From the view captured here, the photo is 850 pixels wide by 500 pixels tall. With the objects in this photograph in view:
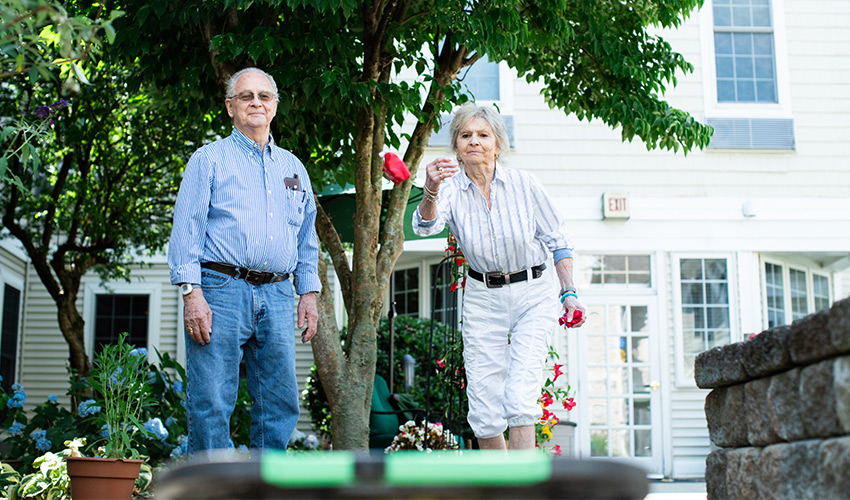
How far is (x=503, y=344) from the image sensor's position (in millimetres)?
3477

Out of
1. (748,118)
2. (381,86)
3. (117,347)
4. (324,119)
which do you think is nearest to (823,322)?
(381,86)

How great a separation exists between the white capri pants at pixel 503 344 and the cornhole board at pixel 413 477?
2.29 metres

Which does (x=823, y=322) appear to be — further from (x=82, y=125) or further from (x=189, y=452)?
(x=82, y=125)

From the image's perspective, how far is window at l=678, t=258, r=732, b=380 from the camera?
33.2 ft

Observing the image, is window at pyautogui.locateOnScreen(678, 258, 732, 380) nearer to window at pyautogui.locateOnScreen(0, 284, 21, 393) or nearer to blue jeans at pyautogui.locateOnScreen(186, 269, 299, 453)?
blue jeans at pyautogui.locateOnScreen(186, 269, 299, 453)

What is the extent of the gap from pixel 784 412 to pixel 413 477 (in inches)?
62.5

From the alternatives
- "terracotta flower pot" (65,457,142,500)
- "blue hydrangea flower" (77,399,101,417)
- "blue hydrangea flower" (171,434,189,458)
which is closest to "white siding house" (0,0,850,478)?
"blue hydrangea flower" (171,434,189,458)

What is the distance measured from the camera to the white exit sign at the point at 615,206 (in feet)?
33.0

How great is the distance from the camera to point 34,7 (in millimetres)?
2188

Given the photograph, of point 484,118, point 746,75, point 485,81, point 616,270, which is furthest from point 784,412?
point 746,75

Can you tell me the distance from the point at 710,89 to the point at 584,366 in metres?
3.58

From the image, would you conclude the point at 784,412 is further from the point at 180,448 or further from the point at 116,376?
the point at 180,448

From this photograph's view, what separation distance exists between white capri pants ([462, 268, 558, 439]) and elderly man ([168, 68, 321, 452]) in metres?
0.67

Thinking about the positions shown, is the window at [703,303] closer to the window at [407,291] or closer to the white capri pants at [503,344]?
the window at [407,291]
